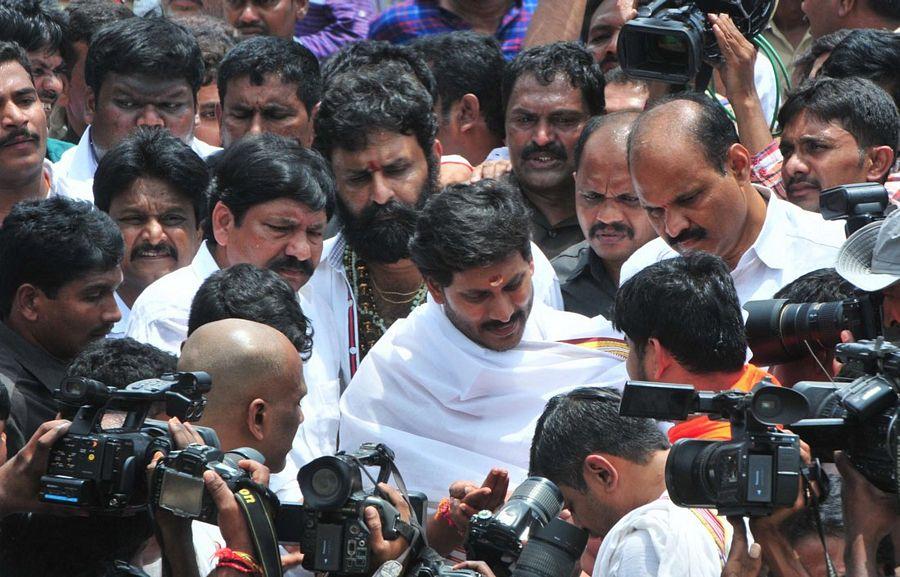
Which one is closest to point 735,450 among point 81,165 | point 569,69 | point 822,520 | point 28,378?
point 822,520

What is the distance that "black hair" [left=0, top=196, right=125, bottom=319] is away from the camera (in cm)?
556

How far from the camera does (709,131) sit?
562cm

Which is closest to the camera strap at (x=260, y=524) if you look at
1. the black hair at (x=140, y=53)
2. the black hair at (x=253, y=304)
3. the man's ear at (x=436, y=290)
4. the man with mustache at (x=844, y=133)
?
the black hair at (x=253, y=304)

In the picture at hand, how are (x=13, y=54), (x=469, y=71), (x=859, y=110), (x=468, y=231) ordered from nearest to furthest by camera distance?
1. (x=468, y=231)
2. (x=859, y=110)
3. (x=13, y=54)
4. (x=469, y=71)

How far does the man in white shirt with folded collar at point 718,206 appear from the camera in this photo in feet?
18.3

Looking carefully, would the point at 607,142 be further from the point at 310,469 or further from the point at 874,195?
the point at 310,469

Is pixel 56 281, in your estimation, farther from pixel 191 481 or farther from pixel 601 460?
pixel 601 460

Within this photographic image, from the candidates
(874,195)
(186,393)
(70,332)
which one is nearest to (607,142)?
(874,195)

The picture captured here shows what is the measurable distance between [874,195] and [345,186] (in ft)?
8.36

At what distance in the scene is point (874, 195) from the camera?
4.55 metres

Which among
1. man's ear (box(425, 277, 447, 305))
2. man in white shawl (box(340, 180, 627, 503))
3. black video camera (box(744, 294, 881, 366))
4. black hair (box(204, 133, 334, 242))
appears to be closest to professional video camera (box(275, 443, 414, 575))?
black video camera (box(744, 294, 881, 366))

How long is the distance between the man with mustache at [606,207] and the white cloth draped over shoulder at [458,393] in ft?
1.83

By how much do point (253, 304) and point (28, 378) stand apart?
77cm

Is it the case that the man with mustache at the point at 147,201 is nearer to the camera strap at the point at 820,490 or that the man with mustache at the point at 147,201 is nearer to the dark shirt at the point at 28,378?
the dark shirt at the point at 28,378
